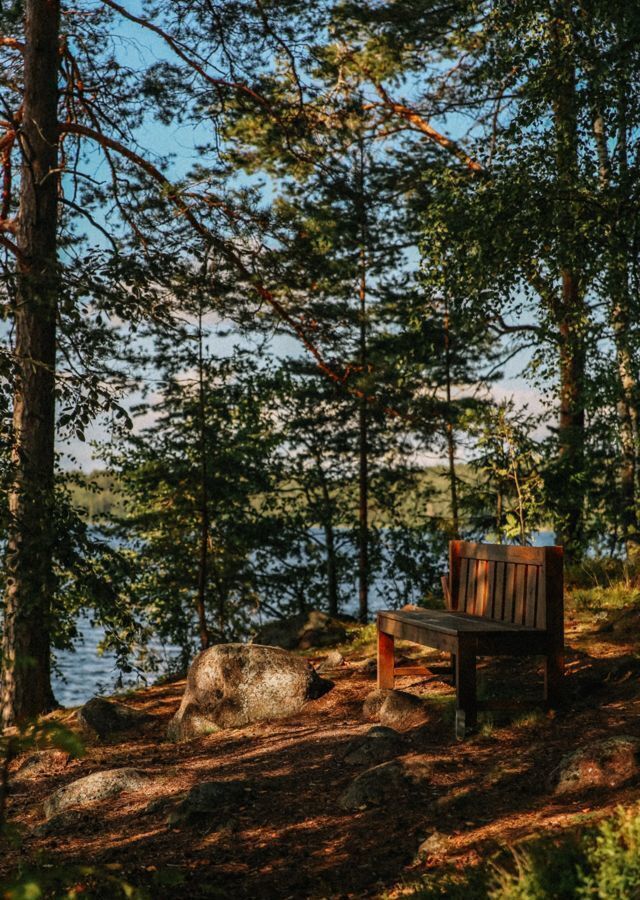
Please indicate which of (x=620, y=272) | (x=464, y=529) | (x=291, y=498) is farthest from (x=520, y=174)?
(x=291, y=498)

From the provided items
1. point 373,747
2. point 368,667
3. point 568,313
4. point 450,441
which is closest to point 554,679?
point 373,747

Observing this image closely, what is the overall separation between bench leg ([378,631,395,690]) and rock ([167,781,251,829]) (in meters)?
2.38

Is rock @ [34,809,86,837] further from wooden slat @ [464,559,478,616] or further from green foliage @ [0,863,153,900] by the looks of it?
wooden slat @ [464,559,478,616]

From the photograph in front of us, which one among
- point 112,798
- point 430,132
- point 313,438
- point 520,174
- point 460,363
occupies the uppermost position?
point 430,132

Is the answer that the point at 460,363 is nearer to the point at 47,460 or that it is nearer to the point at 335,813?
the point at 47,460

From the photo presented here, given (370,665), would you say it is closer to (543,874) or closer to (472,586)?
(472,586)

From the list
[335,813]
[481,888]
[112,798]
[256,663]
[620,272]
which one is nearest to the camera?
[481,888]

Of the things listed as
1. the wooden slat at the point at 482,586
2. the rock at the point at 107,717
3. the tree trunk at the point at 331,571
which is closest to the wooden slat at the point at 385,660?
the wooden slat at the point at 482,586

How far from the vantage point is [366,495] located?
1658cm

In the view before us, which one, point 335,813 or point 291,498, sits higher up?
point 291,498

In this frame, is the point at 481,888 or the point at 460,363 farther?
the point at 460,363

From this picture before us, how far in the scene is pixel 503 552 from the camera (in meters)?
7.21

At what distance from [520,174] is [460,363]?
258 inches

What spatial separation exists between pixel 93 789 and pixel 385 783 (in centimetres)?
229
